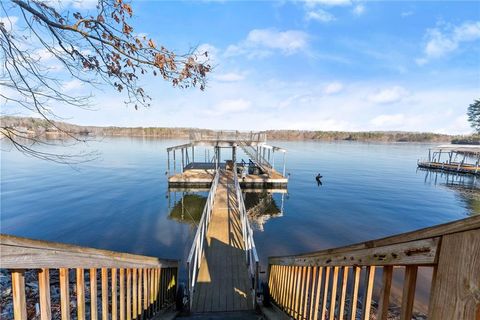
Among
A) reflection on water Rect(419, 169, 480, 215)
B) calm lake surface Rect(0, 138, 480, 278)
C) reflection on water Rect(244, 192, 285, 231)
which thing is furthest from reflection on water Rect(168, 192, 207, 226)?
reflection on water Rect(419, 169, 480, 215)

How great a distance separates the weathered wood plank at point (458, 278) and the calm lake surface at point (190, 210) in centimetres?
995

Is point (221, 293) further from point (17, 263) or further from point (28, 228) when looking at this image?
point (28, 228)

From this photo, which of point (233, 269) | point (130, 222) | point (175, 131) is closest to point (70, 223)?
point (130, 222)

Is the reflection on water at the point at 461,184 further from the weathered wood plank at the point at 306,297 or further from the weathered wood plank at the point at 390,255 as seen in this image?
the weathered wood plank at the point at 390,255

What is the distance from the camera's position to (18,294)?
115 cm

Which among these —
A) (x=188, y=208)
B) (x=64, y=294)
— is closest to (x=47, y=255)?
(x=64, y=294)

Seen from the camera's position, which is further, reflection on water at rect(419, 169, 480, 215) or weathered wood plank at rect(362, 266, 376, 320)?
reflection on water at rect(419, 169, 480, 215)

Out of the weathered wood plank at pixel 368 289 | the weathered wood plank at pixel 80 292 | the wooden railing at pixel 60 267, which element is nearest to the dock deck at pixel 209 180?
the wooden railing at pixel 60 267

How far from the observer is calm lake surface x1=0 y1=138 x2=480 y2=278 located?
13.0m

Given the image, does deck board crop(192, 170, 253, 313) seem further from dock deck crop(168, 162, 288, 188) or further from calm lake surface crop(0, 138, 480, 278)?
dock deck crop(168, 162, 288, 188)

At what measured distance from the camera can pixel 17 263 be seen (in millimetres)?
1092

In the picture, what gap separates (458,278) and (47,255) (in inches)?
76.1

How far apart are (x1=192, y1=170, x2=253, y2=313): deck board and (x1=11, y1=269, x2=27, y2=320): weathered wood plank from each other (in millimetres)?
4647

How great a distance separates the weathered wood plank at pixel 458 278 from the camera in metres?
0.83
